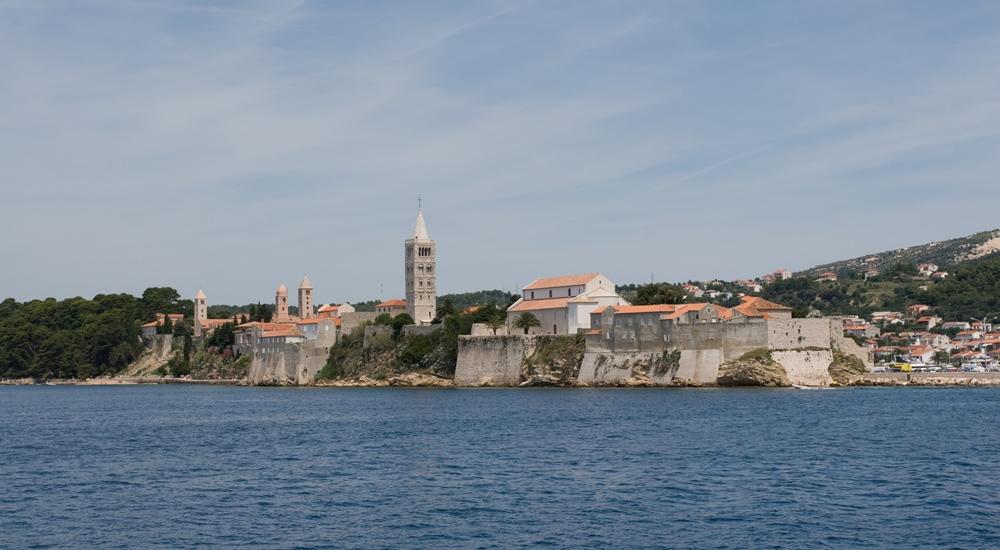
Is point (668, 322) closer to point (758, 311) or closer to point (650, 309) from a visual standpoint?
point (650, 309)

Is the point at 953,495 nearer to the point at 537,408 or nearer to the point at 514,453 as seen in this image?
the point at 514,453

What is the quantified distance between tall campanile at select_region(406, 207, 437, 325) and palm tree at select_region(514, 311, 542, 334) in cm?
1311

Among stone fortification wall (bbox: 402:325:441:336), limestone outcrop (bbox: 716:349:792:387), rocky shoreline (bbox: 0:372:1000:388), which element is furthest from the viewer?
stone fortification wall (bbox: 402:325:441:336)

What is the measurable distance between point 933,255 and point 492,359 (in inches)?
4879

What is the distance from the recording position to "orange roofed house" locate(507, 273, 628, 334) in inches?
2859

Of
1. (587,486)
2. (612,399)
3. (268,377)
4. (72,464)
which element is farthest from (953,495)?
(268,377)

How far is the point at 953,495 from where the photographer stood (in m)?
23.3

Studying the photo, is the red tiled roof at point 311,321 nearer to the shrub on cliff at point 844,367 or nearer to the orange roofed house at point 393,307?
the orange roofed house at point 393,307

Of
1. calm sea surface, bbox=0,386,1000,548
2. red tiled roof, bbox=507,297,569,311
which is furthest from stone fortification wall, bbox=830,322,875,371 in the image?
calm sea surface, bbox=0,386,1000,548

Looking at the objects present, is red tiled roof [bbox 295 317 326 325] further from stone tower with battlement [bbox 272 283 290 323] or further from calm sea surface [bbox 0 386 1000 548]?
calm sea surface [bbox 0 386 1000 548]

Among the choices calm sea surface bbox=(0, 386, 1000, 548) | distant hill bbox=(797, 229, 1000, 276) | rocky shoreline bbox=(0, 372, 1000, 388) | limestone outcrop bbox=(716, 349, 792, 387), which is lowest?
calm sea surface bbox=(0, 386, 1000, 548)

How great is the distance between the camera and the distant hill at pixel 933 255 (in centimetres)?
16975

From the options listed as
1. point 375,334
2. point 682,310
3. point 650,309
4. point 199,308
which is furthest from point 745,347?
point 199,308

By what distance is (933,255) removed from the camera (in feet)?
582
